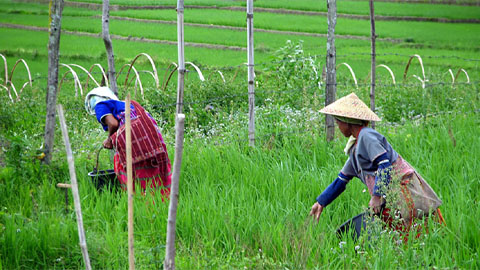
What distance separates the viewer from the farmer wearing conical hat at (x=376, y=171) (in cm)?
293

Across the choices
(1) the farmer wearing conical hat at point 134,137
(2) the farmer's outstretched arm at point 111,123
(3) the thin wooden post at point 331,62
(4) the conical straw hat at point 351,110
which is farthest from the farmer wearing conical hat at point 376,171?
(3) the thin wooden post at point 331,62

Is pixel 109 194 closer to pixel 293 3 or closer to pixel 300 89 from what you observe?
pixel 300 89

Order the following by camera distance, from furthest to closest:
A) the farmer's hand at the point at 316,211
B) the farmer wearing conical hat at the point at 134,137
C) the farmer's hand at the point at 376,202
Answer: the farmer wearing conical hat at the point at 134,137 → the farmer's hand at the point at 316,211 → the farmer's hand at the point at 376,202

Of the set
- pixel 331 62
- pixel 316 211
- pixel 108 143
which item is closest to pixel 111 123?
pixel 108 143

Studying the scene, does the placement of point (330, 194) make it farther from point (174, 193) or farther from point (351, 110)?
point (174, 193)

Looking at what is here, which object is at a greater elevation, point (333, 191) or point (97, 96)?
point (97, 96)

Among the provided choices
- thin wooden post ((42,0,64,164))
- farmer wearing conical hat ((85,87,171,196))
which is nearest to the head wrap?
farmer wearing conical hat ((85,87,171,196))

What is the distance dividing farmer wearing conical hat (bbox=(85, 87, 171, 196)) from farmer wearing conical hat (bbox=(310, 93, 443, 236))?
3.95ft

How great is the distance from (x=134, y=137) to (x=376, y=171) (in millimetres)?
1611

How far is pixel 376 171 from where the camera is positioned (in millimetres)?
2955

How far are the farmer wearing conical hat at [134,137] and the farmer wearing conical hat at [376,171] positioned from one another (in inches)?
47.5

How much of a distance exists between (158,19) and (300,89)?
1537 cm

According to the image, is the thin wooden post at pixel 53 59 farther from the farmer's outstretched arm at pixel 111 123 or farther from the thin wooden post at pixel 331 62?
the thin wooden post at pixel 331 62

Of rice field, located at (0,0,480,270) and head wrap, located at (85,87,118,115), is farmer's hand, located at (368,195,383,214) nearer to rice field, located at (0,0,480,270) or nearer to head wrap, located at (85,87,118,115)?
rice field, located at (0,0,480,270)
